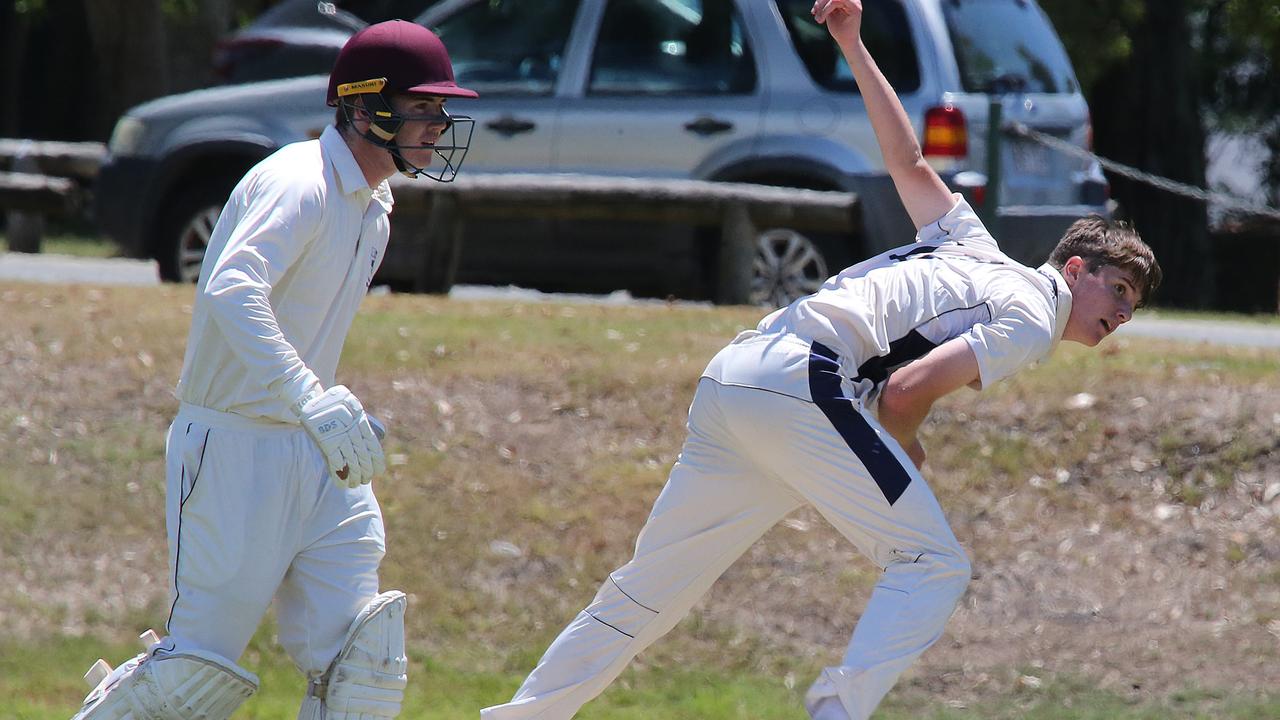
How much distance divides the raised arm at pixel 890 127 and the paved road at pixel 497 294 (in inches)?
224

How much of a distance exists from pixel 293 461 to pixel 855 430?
1345 millimetres

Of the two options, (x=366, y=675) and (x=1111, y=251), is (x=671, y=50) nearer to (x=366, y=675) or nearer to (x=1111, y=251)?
(x=1111, y=251)

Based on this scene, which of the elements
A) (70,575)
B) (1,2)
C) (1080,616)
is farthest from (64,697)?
(1,2)

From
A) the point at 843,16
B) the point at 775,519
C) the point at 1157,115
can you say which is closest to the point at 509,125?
the point at 843,16

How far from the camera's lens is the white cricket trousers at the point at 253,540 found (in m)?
4.01

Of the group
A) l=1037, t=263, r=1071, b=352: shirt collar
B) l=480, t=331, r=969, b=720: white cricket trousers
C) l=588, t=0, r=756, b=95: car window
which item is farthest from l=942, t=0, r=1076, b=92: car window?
l=480, t=331, r=969, b=720: white cricket trousers

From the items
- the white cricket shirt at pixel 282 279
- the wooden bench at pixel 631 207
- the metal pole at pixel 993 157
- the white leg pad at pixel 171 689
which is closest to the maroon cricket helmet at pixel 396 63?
the white cricket shirt at pixel 282 279

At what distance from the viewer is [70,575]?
7.08 metres

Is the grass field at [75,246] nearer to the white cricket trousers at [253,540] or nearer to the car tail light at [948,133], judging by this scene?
the car tail light at [948,133]

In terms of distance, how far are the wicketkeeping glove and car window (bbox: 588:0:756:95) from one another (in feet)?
22.8

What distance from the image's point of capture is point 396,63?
4203 mm

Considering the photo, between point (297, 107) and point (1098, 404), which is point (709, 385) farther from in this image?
point (297, 107)

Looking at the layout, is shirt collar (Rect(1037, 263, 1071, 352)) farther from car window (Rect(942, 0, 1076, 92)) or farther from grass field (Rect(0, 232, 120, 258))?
grass field (Rect(0, 232, 120, 258))

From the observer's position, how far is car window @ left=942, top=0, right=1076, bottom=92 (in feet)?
33.8
